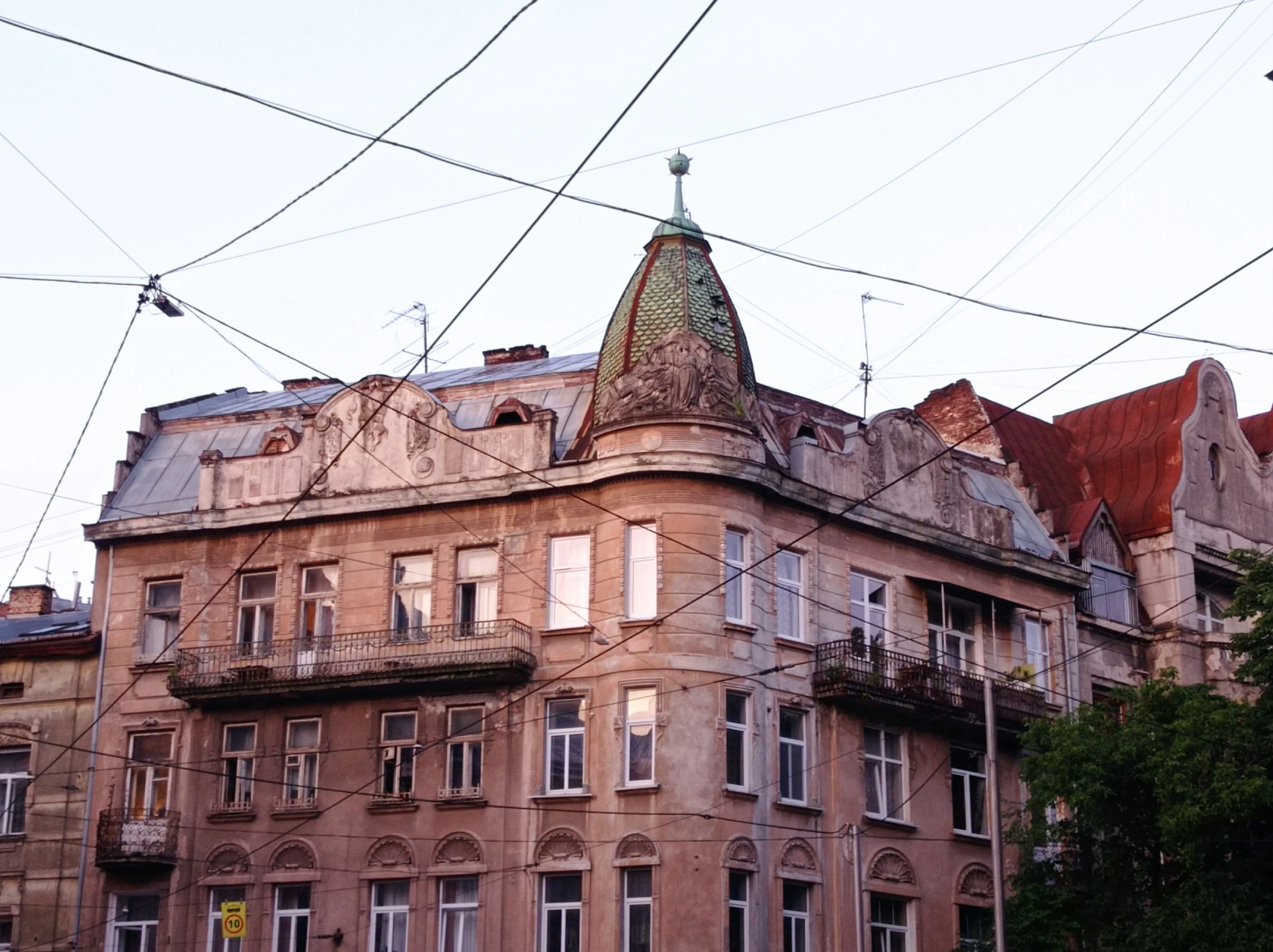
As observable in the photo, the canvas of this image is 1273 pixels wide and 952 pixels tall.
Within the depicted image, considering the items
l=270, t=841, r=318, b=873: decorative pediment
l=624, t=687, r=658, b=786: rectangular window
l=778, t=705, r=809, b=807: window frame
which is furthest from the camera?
l=270, t=841, r=318, b=873: decorative pediment

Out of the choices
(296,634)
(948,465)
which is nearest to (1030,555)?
(948,465)

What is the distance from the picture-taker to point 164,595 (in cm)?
4256

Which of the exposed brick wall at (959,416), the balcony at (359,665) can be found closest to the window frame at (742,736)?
the balcony at (359,665)

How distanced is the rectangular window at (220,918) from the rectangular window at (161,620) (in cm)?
520

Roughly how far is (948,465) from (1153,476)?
24.7 feet

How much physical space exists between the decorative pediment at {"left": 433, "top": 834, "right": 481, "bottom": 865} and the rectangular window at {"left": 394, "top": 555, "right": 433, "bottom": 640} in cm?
429

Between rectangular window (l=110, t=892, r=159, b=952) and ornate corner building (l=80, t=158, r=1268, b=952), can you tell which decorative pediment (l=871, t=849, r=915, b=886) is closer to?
ornate corner building (l=80, t=158, r=1268, b=952)

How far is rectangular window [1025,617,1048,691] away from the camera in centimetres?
4438

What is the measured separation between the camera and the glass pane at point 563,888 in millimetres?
37219

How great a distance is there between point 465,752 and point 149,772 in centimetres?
706

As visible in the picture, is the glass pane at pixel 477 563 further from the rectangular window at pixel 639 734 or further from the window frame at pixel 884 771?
the window frame at pixel 884 771

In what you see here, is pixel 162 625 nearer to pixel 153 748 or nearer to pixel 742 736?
pixel 153 748

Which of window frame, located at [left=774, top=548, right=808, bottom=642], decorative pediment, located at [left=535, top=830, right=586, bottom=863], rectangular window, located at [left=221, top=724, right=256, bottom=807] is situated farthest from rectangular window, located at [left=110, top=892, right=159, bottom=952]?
window frame, located at [left=774, top=548, right=808, bottom=642]

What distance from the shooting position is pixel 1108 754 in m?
35.2
